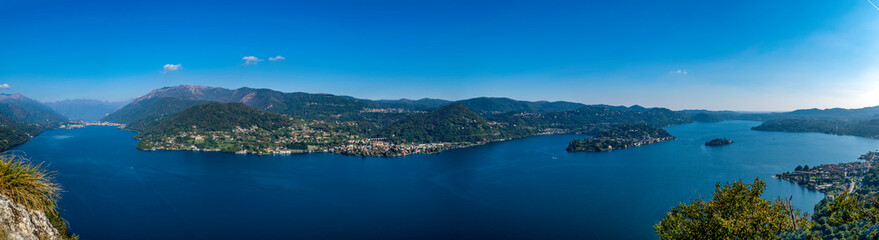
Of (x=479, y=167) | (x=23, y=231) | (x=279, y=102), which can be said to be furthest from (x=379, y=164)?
(x=279, y=102)

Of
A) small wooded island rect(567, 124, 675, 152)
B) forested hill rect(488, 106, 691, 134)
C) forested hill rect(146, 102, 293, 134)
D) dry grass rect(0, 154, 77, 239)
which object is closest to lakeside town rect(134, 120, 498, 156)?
forested hill rect(146, 102, 293, 134)

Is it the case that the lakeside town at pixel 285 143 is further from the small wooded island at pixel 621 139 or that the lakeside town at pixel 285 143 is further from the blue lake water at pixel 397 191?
the small wooded island at pixel 621 139

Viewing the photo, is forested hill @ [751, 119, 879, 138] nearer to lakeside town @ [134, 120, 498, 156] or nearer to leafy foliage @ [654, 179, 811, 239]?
lakeside town @ [134, 120, 498, 156]

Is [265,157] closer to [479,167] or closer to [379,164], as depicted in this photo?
[379,164]

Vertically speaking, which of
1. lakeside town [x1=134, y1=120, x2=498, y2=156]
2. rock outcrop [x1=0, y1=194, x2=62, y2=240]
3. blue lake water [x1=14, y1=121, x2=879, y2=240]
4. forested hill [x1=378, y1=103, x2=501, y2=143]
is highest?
rock outcrop [x1=0, y1=194, x2=62, y2=240]

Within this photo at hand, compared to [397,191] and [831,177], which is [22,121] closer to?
[397,191]

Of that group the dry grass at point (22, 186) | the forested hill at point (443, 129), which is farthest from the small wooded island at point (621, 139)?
the dry grass at point (22, 186)
